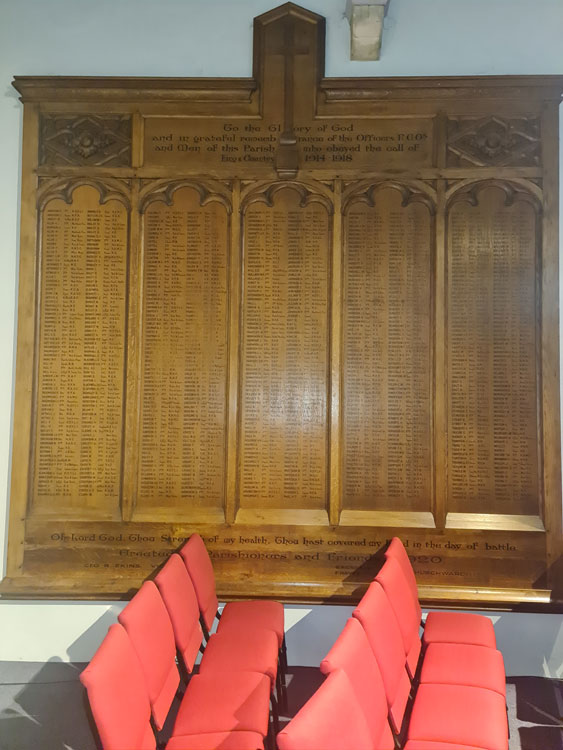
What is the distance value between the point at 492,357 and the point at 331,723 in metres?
2.54

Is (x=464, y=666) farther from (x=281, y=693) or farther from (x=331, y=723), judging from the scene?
(x=331, y=723)

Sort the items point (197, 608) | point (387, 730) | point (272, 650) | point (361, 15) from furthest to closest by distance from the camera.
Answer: point (361, 15) → point (197, 608) → point (272, 650) → point (387, 730)

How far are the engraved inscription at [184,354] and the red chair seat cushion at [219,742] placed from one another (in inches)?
60.3

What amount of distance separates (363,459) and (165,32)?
308cm

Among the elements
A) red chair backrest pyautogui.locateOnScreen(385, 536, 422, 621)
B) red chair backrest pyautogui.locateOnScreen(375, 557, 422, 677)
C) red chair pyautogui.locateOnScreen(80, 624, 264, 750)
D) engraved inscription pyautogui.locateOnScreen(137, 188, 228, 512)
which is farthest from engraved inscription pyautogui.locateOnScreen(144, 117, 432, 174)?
red chair pyautogui.locateOnScreen(80, 624, 264, 750)

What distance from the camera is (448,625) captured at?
3096 mm

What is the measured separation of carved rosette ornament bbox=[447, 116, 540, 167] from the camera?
3.63m

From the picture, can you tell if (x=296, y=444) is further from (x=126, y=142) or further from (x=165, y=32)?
(x=165, y=32)

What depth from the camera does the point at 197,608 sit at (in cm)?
301

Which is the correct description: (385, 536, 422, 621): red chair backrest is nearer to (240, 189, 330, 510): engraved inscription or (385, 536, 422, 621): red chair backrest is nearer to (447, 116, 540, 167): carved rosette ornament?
(240, 189, 330, 510): engraved inscription

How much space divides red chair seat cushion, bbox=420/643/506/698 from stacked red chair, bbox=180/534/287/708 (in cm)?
77

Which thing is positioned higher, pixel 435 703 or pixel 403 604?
pixel 403 604

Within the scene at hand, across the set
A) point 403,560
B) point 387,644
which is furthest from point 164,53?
point 387,644

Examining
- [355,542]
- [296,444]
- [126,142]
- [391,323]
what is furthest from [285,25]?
[355,542]
